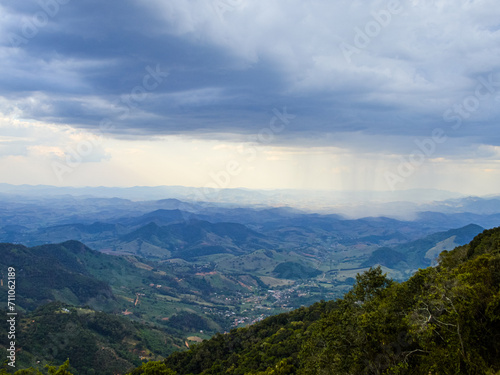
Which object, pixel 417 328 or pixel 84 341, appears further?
pixel 84 341

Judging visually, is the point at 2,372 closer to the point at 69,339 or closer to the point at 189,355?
the point at 189,355

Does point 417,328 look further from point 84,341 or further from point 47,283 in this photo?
point 47,283

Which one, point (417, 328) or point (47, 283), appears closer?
point (417, 328)

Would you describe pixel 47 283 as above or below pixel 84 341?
below

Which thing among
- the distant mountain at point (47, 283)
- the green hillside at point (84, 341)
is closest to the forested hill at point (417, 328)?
the green hillside at point (84, 341)

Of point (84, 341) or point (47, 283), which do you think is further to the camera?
point (47, 283)

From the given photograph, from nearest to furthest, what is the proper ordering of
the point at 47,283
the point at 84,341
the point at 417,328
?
the point at 417,328, the point at 84,341, the point at 47,283

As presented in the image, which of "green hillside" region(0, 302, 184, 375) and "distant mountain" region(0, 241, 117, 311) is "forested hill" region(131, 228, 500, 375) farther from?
"distant mountain" region(0, 241, 117, 311)

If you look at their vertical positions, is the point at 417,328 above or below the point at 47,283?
above

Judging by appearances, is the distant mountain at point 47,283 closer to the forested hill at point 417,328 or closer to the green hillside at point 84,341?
the green hillside at point 84,341

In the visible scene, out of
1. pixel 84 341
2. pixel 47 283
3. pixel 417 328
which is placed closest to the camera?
pixel 417 328

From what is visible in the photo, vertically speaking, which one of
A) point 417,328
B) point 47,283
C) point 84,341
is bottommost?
point 47,283

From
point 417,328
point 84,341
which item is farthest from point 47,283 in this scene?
point 417,328

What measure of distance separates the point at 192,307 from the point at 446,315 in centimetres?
19062
